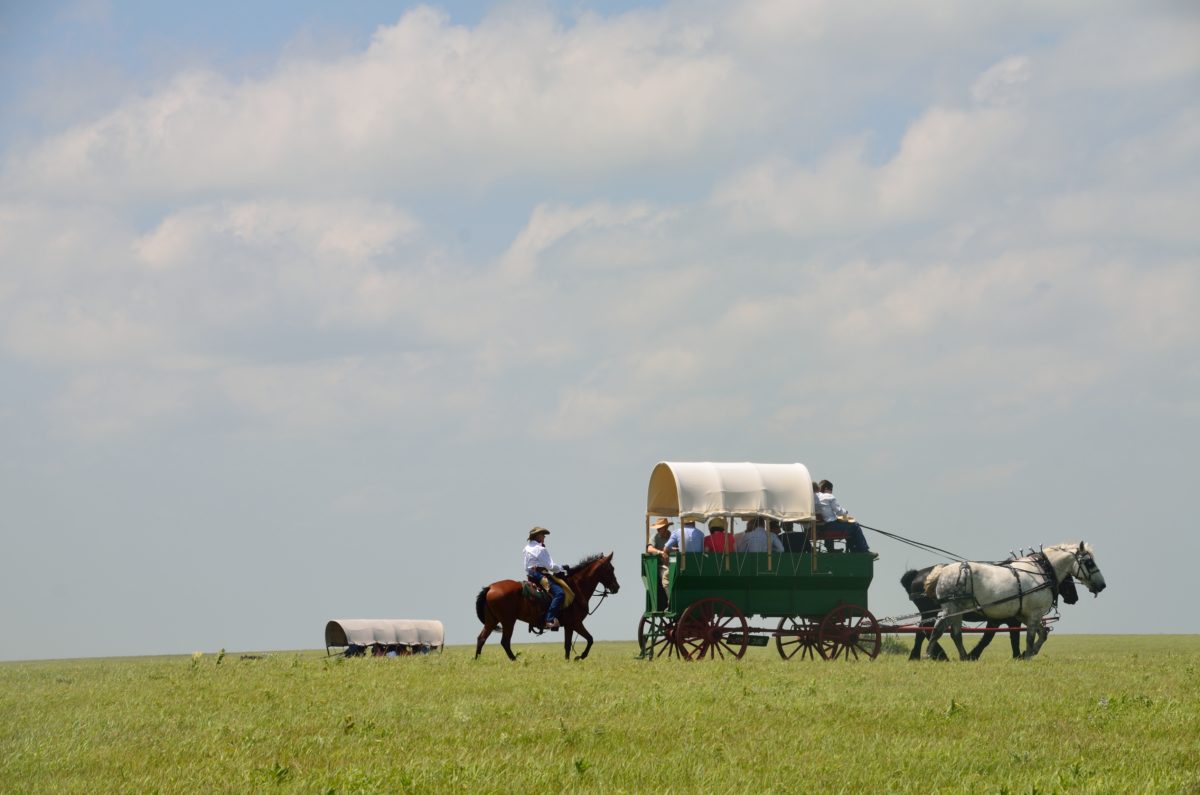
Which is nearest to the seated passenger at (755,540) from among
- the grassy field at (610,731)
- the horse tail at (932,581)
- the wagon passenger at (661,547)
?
the wagon passenger at (661,547)

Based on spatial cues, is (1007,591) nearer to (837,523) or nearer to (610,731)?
(837,523)

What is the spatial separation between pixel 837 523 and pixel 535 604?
5491mm

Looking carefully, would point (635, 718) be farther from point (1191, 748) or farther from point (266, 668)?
point (266, 668)

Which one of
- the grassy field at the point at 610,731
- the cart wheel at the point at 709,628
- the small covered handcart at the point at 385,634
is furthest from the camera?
the small covered handcart at the point at 385,634

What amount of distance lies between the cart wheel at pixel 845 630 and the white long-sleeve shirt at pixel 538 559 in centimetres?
463

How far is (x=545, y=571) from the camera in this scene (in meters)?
22.5

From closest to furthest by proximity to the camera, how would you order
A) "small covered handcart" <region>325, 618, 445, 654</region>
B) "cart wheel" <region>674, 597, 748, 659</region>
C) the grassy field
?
the grassy field → "cart wheel" <region>674, 597, 748, 659</region> → "small covered handcart" <region>325, 618, 445, 654</region>

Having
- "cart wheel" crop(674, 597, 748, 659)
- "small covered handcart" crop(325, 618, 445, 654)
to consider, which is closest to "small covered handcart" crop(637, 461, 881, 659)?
"cart wheel" crop(674, 597, 748, 659)

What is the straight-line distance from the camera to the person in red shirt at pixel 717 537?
75.2ft

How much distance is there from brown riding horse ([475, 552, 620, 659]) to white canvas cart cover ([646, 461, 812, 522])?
1.80 metres

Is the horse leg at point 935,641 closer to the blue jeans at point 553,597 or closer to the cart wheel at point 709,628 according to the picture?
the cart wheel at point 709,628

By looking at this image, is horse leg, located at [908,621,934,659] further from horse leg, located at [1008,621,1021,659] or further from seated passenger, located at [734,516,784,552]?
seated passenger, located at [734,516,784,552]

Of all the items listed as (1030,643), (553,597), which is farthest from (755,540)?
(1030,643)

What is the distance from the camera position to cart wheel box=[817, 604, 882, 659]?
22.8 m
